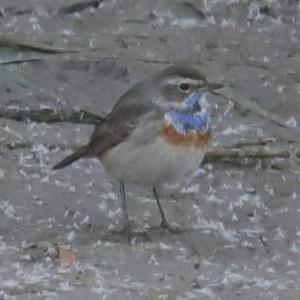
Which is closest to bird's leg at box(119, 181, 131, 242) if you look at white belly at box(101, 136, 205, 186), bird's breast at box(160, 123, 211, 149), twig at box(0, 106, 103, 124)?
white belly at box(101, 136, 205, 186)

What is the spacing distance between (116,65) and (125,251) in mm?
2522

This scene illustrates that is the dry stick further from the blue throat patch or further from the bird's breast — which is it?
the bird's breast

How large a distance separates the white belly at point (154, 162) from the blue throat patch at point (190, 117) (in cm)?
11

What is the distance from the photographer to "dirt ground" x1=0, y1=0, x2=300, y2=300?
22.7 feet

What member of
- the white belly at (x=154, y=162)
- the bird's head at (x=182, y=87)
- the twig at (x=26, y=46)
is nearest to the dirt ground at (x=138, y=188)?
the twig at (x=26, y=46)

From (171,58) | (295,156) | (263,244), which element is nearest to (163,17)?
(171,58)

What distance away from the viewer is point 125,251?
7.26 meters

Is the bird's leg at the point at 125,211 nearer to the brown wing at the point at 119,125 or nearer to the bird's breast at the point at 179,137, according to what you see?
the brown wing at the point at 119,125

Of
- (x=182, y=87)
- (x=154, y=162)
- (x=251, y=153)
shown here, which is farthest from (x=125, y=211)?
(x=251, y=153)

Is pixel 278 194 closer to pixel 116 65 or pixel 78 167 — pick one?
pixel 78 167

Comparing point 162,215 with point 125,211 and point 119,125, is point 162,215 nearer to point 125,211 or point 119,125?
point 125,211

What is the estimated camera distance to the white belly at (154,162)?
24.1 feet

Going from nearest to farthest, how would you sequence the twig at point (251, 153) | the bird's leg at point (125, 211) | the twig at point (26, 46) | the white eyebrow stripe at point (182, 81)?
the bird's leg at point (125, 211) → the white eyebrow stripe at point (182, 81) → the twig at point (251, 153) → the twig at point (26, 46)

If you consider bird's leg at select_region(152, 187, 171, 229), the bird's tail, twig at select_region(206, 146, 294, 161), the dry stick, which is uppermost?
the bird's tail
